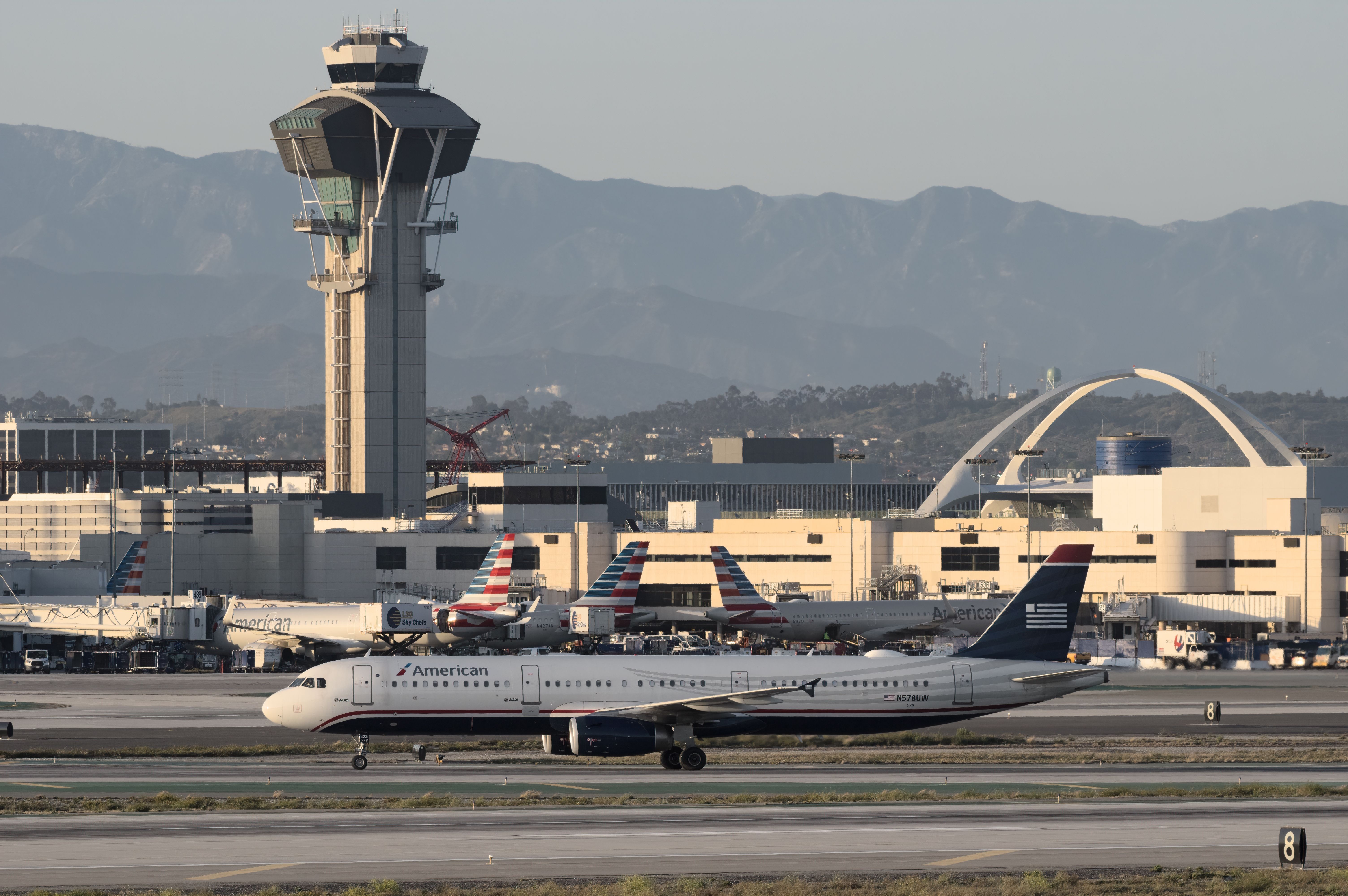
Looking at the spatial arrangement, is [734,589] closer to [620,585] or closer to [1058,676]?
[620,585]

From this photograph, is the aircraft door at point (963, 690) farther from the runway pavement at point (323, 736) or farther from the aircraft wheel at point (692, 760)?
the runway pavement at point (323, 736)

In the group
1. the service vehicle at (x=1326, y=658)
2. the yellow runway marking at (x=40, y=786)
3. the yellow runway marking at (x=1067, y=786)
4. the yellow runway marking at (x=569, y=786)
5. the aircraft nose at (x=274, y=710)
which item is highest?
the aircraft nose at (x=274, y=710)

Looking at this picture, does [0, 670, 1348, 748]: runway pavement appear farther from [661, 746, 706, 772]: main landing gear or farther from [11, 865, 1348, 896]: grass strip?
[11, 865, 1348, 896]: grass strip

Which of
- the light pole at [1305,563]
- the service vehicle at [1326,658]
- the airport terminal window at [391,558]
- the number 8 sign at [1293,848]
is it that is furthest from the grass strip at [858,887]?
the airport terminal window at [391,558]

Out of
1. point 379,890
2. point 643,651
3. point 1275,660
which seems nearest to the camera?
point 379,890

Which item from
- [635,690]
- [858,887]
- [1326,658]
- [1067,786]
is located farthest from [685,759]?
[1326,658]

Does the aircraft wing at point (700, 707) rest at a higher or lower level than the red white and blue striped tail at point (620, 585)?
lower

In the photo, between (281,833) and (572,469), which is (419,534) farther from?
(281,833)

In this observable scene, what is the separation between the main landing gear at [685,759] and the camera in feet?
188

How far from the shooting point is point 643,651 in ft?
405

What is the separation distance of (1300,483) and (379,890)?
156162 millimetres

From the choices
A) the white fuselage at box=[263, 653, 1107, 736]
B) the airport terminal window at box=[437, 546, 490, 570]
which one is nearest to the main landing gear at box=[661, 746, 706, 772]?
the white fuselage at box=[263, 653, 1107, 736]

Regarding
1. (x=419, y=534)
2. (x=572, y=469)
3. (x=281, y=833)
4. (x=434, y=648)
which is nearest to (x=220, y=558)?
(x=419, y=534)

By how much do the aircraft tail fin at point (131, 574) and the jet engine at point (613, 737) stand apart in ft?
282
